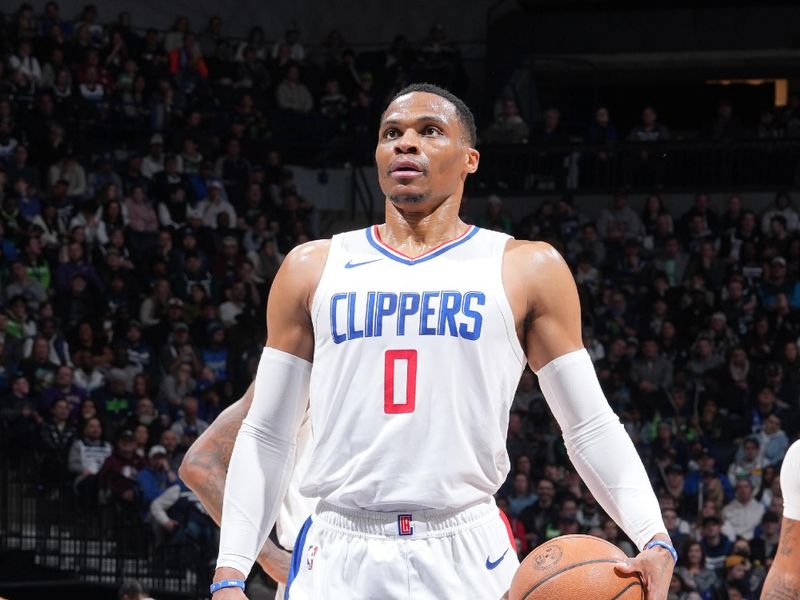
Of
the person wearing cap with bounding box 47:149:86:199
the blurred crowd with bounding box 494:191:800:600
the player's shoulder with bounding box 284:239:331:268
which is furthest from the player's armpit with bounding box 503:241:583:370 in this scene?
the person wearing cap with bounding box 47:149:86:199

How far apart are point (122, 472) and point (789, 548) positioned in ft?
26.3

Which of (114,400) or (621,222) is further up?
(621,222)

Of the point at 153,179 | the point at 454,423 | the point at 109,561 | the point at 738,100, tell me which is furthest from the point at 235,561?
the point at 738,100

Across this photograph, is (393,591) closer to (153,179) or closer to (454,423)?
(454,423)

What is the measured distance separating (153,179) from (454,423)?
1191cm

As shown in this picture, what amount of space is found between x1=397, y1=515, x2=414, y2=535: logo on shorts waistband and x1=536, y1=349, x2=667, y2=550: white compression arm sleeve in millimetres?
457

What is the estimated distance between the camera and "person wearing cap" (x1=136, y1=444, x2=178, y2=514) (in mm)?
11648

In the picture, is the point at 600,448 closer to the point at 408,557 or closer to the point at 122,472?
the point at 408,557

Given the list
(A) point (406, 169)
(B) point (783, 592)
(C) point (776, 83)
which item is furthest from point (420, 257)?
(C) point (776, 83)

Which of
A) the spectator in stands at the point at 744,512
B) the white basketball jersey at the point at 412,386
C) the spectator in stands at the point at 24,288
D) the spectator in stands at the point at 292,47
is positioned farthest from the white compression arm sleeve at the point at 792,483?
the spectator in stands at the point at 292,47

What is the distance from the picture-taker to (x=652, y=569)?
354cm

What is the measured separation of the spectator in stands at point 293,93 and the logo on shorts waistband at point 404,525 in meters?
14.4

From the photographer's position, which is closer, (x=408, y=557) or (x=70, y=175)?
(x=408, y=557)

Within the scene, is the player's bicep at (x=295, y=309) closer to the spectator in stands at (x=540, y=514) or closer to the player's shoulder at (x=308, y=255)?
the player's shoulder at (x=308, y=255)
